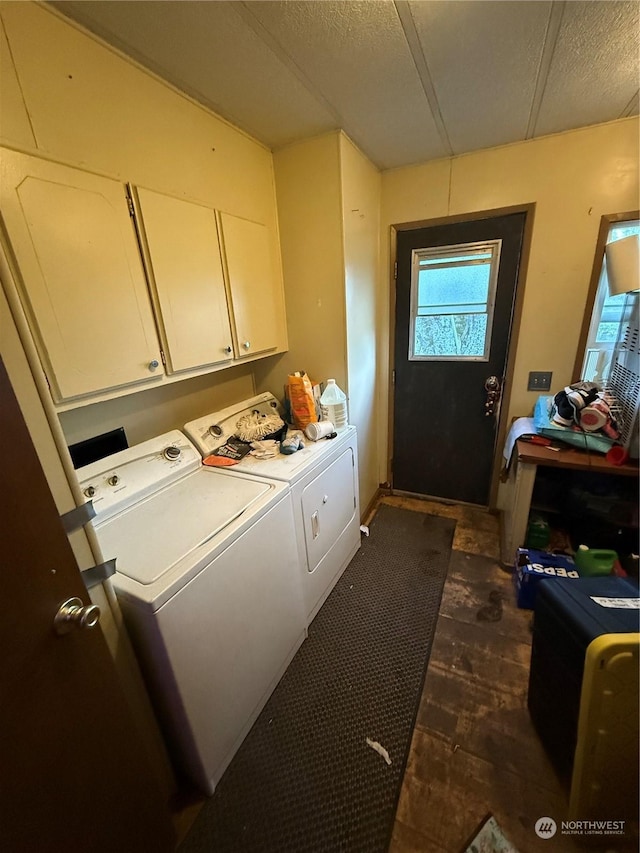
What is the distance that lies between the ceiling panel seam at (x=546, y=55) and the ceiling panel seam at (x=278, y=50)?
31.7 inches

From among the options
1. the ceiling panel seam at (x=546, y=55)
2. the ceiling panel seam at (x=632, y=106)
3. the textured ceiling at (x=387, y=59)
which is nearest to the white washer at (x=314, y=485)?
the textured ceiling at (x=387, y=59)

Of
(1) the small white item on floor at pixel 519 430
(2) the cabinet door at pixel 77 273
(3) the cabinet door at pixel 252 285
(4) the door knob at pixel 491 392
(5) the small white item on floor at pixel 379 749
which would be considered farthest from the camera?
(4) the door knob at pixel 491 392

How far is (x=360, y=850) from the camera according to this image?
1.02 meters

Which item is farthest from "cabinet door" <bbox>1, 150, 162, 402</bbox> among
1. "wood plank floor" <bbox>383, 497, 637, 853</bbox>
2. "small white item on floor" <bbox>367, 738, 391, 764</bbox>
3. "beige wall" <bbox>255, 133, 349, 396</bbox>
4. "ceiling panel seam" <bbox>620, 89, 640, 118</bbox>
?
"ceiling panel seam" <bbox>620, 89, 640, 118</bbox>

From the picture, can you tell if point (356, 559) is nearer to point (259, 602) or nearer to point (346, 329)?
point (259, 602)

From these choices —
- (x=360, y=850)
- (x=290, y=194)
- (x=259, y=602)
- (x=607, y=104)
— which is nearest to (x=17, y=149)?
(x=290, y=194)

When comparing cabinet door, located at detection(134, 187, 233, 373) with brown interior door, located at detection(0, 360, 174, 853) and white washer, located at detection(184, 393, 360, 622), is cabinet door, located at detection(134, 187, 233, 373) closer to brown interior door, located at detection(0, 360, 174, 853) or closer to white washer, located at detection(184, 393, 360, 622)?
white washer, located at detection(184, 393, 360, 622)

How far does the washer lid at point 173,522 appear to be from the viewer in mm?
1031

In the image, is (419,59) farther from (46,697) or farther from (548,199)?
(46,697)

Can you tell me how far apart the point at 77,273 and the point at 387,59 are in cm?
133

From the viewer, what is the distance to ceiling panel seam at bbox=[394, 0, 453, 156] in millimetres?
1037

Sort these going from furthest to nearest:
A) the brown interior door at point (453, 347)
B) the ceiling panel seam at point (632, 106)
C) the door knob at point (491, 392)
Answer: the door knob at point (491, 392) < the brown interior door at point (453, 347) < the ceiling panel seam at point (632, 106)

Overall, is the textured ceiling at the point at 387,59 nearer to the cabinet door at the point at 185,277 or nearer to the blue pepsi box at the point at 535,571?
the cabinet door at the point at 185,277

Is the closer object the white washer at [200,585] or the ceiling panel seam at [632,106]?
the white washer at [200,585]
